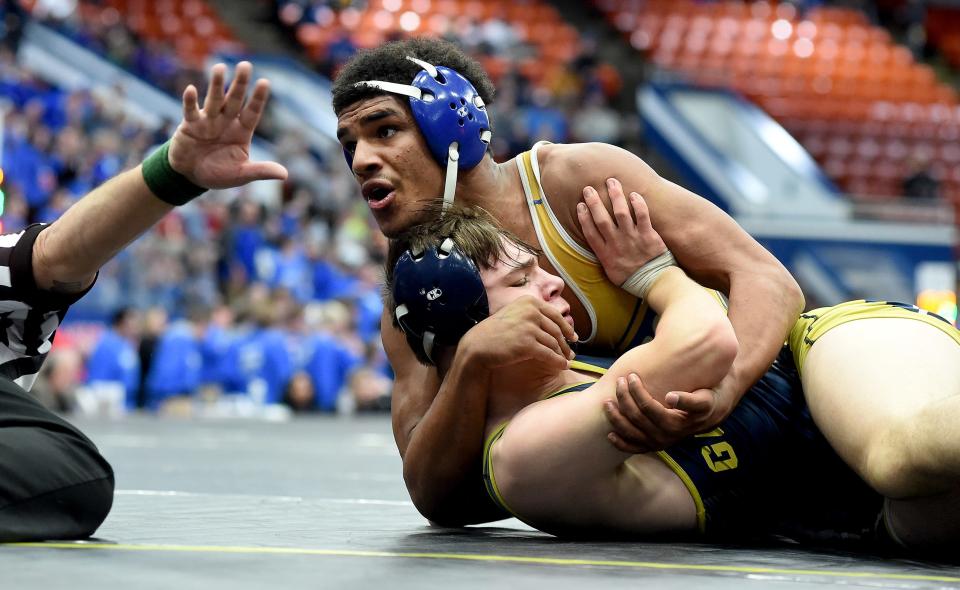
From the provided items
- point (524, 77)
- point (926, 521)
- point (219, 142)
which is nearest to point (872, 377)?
point (926, 521)

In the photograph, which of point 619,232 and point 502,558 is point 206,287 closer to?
point 619,232

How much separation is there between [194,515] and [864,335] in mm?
1623

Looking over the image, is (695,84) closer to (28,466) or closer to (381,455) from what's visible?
(381,455)

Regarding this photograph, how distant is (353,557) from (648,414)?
613 millimetres

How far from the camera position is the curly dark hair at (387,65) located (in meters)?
3.18

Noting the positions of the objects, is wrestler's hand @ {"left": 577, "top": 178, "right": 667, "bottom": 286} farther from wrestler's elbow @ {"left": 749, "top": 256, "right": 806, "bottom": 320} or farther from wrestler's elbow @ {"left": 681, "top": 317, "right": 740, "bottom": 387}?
wrestler's elbow @ {"left": 681, "top": 317, "right": 740, "bottom": 387}

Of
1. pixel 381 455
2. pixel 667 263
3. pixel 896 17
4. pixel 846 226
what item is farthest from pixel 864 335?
pixel 896 17

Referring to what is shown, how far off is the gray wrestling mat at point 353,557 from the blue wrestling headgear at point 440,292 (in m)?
0.44

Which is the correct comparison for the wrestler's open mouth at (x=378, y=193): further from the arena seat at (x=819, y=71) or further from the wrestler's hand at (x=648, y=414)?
the arena seat at (x=819, y=71)

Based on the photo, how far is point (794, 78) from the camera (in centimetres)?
1831

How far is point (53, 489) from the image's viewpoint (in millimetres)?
2658

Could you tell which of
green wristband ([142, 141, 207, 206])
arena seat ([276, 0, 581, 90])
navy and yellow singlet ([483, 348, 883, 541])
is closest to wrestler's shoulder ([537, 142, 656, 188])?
navy and yellow singlet ([483, 348, 883, 541])

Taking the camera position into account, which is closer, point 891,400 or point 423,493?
point 891,400

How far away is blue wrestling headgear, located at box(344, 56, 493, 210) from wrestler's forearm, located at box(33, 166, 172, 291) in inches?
25.9
